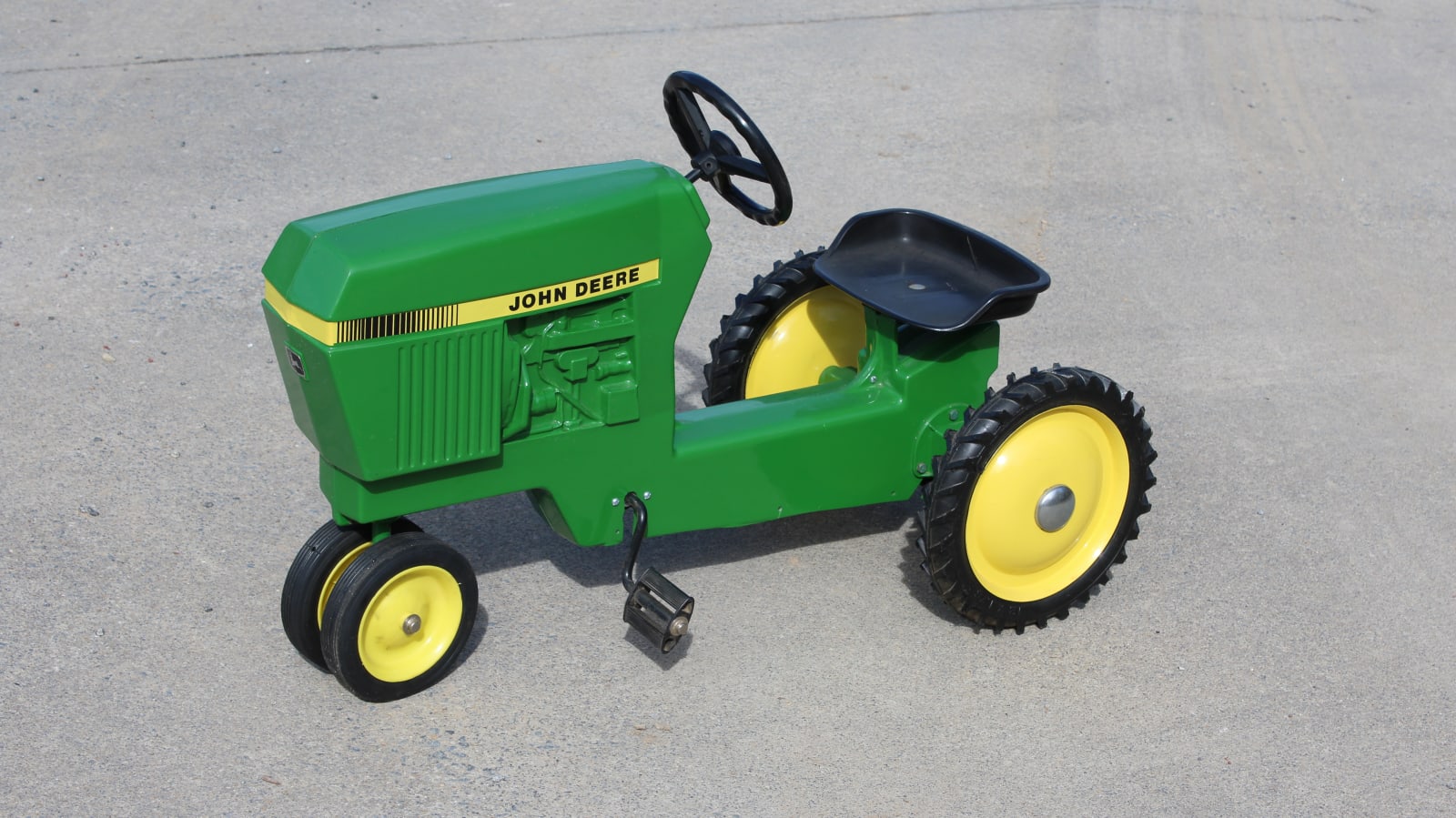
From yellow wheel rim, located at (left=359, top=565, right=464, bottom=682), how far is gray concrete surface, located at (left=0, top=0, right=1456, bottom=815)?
12 centimetres

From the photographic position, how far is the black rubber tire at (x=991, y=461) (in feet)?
11.7

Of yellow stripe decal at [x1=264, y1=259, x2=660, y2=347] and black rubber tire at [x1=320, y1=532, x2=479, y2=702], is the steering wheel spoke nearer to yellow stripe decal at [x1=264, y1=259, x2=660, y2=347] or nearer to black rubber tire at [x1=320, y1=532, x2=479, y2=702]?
yellow stripe decal at [x1=264, y1=259, x2=660, y2=347]

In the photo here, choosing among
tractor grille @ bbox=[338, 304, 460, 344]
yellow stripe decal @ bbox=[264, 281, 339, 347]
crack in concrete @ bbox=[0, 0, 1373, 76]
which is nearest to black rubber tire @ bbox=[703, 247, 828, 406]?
tractor grille @ bbox=[338, 304, 460, 344]

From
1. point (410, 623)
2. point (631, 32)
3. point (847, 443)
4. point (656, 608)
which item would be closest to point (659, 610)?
point (656, 608)

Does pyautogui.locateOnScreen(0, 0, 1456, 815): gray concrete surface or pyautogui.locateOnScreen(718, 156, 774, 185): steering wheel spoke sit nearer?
pyautogui.locateOnScreen(0, 0, 1456, 815): gray concrete surface

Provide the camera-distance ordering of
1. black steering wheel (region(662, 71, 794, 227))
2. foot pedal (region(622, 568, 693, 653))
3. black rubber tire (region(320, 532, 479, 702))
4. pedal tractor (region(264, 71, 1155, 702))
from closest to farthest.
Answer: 1. pedal tractor (region(264, 71, 1155, 702))
2. black rubber tire (region(320, 532, 479, 702))
3. foot pedal (region(622, 568, 693, 653))
4. black steering wheel (region(662, 71, 794, 227))

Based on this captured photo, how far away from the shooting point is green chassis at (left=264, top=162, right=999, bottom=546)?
3.11 metres

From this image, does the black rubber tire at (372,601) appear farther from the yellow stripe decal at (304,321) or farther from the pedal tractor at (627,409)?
the yellow stripe decal at (304,321)

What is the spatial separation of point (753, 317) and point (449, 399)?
49.5 inches

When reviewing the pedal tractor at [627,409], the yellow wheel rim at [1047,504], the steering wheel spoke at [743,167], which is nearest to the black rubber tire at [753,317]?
the pedal tractor at [627,409]

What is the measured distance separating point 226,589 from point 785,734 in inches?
61.9

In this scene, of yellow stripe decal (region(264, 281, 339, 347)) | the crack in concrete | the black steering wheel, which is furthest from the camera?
the crack in concrete

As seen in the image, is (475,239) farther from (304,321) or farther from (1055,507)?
(1055,507)

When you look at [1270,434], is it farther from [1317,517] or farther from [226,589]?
[226,589]
